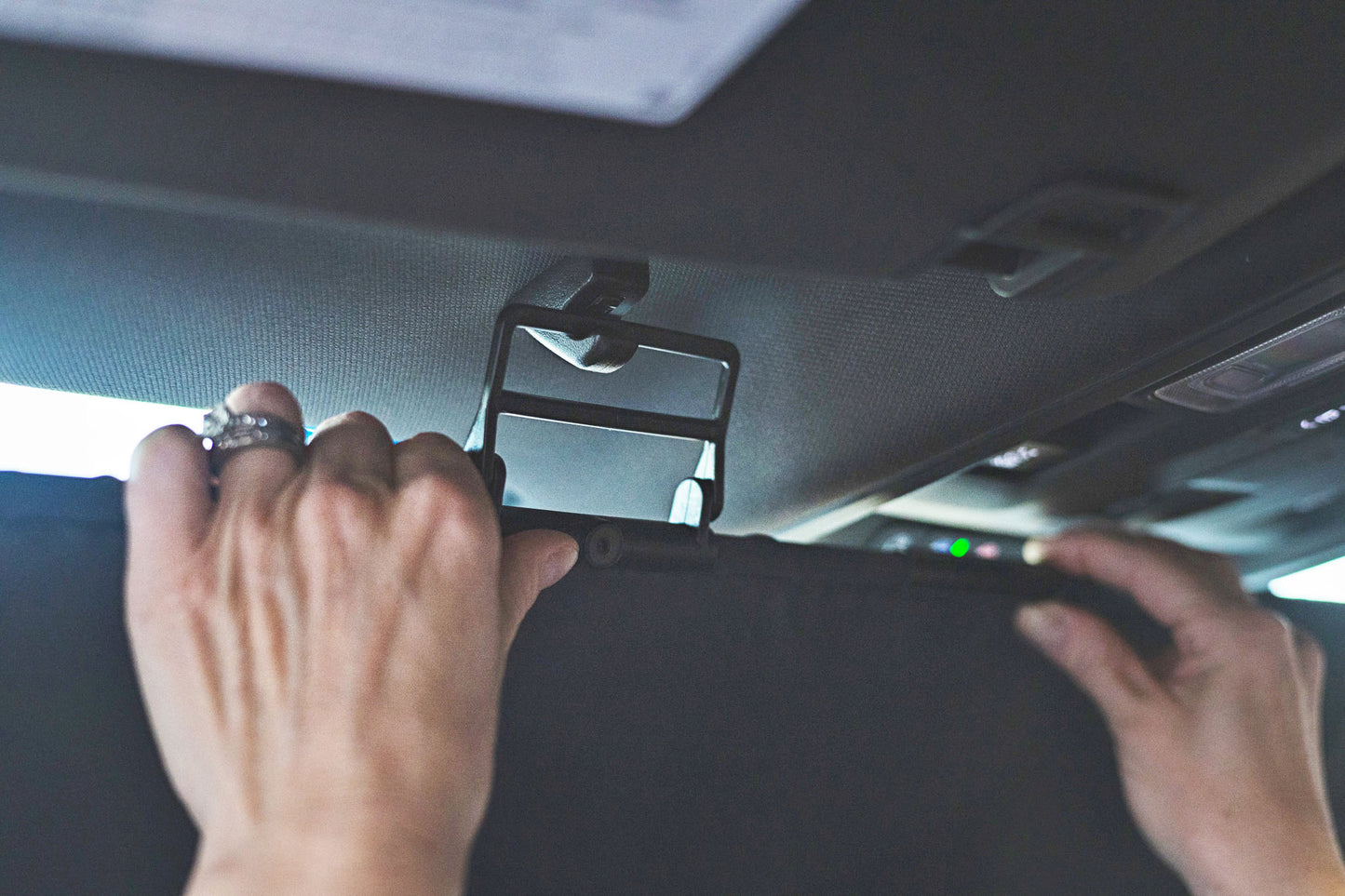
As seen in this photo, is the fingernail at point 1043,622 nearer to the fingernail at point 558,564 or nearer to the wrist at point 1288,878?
the wrist at point 1288,878

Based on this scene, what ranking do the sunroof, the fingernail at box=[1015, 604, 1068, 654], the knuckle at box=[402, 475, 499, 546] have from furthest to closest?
the fingernail at box=[1015, 604, 1068, 654] < the knuckle at box=[402, 475, 499, 546] < the sunroof

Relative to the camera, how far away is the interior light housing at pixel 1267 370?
84 centimetres

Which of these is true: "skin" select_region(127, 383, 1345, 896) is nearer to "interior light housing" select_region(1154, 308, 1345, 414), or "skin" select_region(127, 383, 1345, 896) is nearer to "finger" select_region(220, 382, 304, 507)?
"finger" select_region(220, 382, 304, 507)

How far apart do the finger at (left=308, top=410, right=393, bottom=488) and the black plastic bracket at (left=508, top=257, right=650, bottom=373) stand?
0.52 ft

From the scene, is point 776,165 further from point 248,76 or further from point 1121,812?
point 1121,812

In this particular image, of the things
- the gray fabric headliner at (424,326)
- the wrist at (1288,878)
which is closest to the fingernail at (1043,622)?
the gray fabric headliner at (424,326)

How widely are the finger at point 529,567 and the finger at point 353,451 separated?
0.11m

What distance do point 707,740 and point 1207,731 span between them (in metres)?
0.57

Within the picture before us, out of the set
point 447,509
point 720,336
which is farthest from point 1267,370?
point 447,509

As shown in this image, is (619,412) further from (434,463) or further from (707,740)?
(707,740)

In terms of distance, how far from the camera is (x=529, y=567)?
2.40 feet

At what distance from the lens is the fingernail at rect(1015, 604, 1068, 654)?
97 cm

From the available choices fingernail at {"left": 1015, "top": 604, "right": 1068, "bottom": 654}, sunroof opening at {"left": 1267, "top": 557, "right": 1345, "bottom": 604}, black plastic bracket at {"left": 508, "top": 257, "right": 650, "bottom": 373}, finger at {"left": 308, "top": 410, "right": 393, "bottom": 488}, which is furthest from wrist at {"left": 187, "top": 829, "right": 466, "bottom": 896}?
sunroof opening at {"left": 1267, "top": 557, "right": 1345, "bottom": 604}

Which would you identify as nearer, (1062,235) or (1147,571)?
(1062,235)
